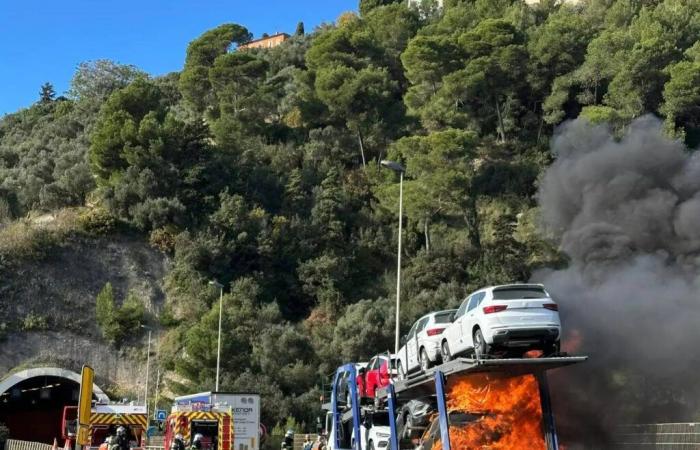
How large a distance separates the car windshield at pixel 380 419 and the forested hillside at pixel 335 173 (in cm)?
2940

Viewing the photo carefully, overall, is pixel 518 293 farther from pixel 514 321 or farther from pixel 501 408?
pixel 501 408

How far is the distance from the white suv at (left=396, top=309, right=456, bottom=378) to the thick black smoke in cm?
243

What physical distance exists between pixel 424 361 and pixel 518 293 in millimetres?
3294

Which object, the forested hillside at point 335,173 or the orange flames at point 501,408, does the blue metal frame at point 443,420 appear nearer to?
the orange flames at point 501,408

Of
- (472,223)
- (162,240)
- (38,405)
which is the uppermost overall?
(472,223)

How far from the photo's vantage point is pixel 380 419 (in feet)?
58.4

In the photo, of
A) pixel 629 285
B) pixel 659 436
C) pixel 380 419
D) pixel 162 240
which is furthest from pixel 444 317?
pixel 162 240

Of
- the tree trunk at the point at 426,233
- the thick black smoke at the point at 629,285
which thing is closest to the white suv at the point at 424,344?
the thick black smoke at the point at 629,285

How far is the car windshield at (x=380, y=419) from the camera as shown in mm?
17641

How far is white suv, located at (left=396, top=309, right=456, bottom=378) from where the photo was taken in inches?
696

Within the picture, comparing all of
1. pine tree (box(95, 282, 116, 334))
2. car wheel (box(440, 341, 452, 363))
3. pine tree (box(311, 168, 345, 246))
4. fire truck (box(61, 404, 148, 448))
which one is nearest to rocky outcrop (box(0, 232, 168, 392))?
pine tree (box(95, 282, 116, 334))

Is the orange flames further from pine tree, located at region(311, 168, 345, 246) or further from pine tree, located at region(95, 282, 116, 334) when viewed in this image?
pine tree, located at region(311, 168, 345, 246)

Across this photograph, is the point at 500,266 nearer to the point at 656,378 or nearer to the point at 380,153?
the point at 380,153

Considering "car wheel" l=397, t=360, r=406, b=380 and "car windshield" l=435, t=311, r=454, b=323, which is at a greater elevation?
"car windshield" l=435, t=311, r=454, b=323
